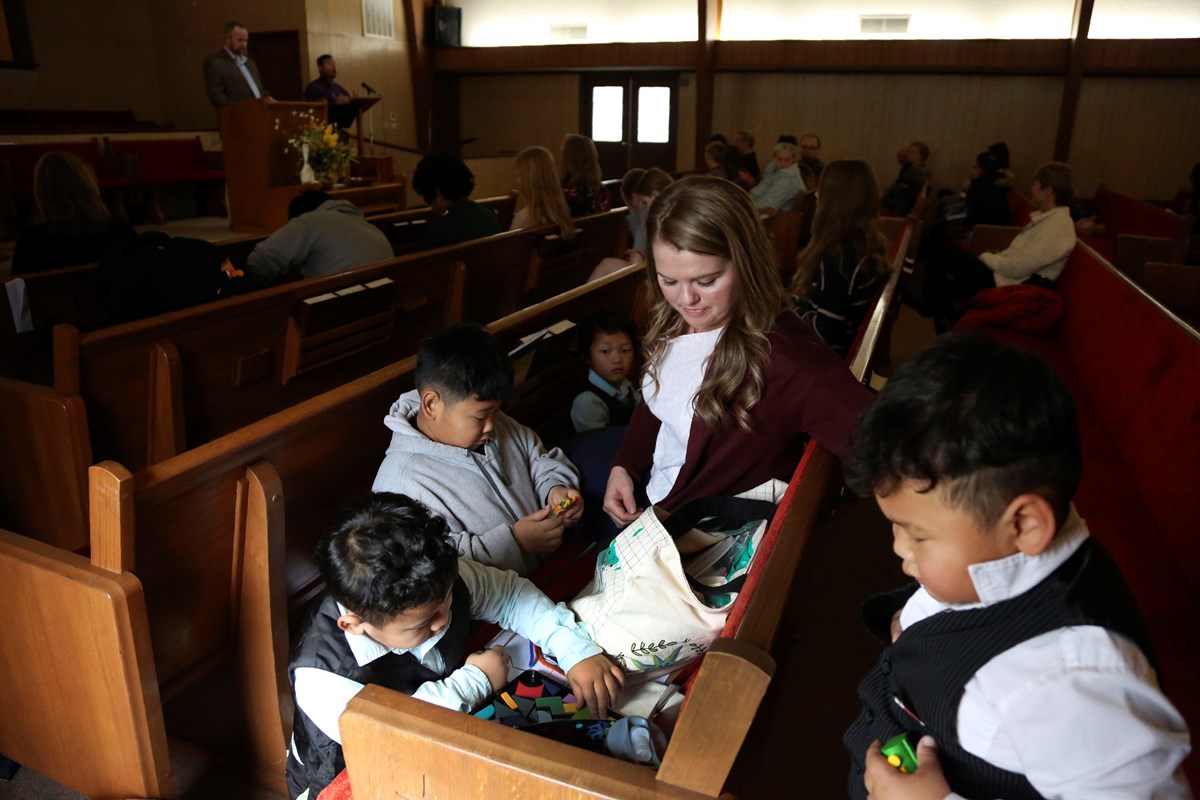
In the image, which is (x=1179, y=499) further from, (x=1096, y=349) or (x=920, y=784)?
(x=920, y=784)

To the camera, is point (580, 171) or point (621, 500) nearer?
point (621, 500)

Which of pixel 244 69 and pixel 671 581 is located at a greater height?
pixel 244 69

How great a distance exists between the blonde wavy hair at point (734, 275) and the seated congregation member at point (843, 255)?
1736 millimetres

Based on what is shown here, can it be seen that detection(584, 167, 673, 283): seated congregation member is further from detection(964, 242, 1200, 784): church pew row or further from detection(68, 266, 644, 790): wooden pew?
detection(68, 266, 644, 790): wooden pew

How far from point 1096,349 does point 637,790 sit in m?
3.05

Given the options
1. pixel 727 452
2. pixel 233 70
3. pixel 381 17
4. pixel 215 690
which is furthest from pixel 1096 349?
pixel 381 17

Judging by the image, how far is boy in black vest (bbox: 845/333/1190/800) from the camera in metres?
0.75

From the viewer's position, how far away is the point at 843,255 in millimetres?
3207

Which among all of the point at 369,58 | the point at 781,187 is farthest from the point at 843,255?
the point at 369,58

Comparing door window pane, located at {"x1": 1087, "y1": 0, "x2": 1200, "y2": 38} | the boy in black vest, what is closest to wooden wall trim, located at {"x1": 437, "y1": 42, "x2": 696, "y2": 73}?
door window pane, located at {"x1": 1087, "y1": 0, "x2": 1200, "y2": 38}

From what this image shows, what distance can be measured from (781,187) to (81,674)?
6.63m

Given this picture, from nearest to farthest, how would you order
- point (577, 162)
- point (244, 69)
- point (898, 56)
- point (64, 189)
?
1. point (64, 189)
2. point (577, 162)
3. point (244, 69)
4. point (898, 56)

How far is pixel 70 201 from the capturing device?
311 cm

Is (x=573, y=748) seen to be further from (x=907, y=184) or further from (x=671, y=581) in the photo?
(x=907, y=184)
